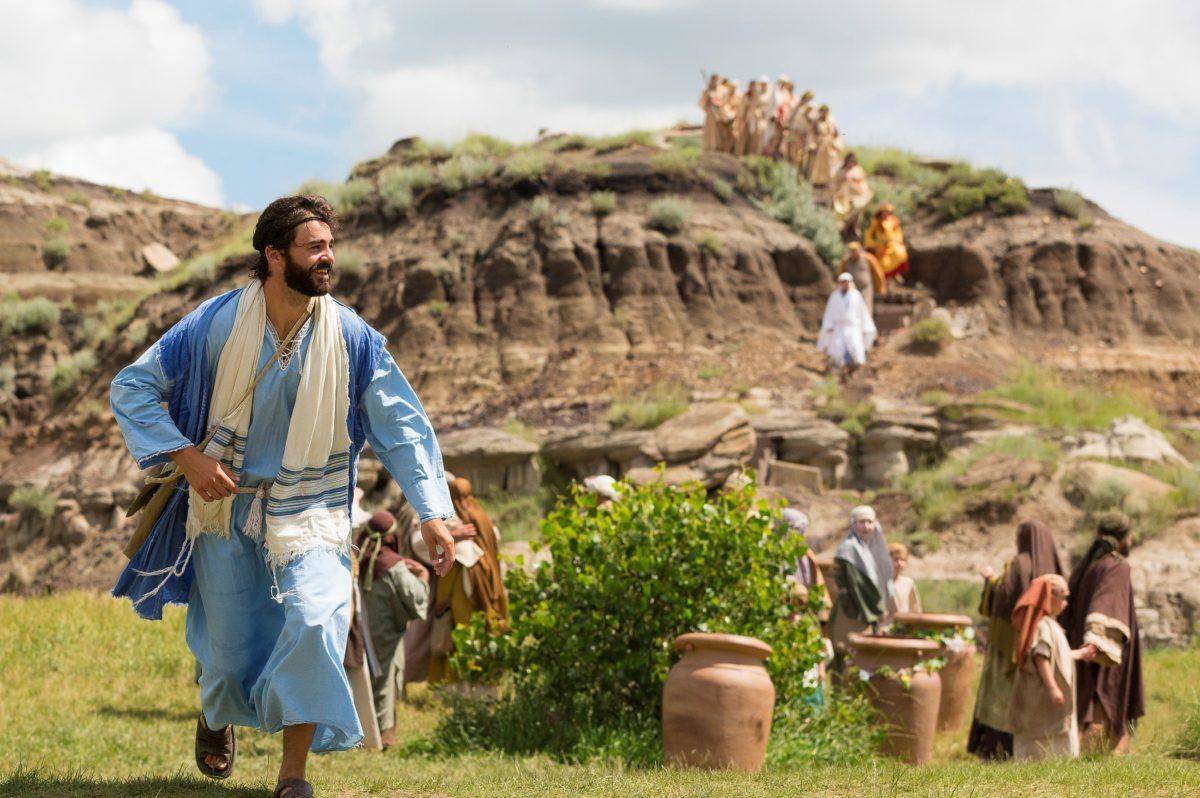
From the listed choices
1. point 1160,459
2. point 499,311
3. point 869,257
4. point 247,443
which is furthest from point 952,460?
point 247,443

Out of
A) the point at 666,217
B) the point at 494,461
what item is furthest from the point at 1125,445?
the point at 666,217

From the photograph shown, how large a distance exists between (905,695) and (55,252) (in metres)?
34.3

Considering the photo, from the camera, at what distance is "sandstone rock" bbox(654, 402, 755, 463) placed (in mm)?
19375

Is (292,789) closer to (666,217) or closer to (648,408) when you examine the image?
(648,408)

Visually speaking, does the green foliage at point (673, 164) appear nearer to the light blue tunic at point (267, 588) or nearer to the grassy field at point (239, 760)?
the grassy field at point (239, 760)

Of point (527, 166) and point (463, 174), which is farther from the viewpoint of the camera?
point (463, 174)

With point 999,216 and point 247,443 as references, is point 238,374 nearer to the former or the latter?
point 247,443

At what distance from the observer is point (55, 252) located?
37906mm

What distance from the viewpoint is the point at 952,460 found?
66.4 ft

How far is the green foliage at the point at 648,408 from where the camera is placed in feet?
70.1

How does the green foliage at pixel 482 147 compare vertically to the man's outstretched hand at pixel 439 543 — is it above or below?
above

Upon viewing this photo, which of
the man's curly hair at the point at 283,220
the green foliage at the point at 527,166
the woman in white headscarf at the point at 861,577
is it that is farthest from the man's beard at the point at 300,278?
the green foliage at the point at 527,166

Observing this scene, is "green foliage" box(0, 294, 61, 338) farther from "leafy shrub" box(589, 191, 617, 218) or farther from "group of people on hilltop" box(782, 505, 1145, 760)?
"group of people on hilltop" box(782, 505, 1145, 760)

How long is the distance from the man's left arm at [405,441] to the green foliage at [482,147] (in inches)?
1055
